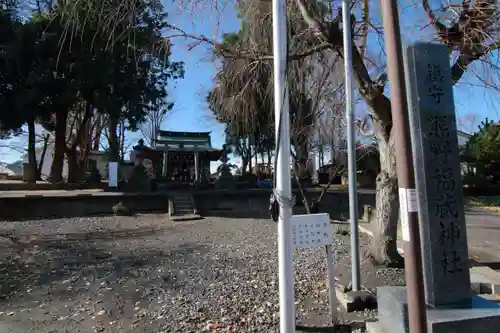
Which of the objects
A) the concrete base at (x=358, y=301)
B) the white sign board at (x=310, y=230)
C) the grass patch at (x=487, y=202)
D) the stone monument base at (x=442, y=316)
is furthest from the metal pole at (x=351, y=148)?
the grass patch at (x=487, y=202)

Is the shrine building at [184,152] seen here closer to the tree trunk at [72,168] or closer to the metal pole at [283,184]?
the tree trunk at [72,168]

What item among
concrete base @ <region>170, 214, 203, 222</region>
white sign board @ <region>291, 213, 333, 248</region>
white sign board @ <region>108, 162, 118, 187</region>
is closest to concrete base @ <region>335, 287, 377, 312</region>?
white sign board @ <region>291, 213, 333, 248</region>

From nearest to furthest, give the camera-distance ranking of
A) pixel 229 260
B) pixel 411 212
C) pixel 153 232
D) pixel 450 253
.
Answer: pixel 411 212, pixel 450 253, pixel 229 260, pixel 153 232

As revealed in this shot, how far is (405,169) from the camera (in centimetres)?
266

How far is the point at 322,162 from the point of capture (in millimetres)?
42875

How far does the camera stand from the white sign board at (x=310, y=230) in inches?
148

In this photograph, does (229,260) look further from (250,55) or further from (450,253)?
(450,253)

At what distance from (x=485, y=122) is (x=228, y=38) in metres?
23.7

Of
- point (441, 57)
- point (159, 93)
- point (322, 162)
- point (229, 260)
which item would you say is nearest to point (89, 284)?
point (229, 260)

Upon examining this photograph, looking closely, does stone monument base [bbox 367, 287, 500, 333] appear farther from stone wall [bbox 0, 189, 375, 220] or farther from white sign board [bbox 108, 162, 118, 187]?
white sign board [bbox 108, 162, 118, 187]

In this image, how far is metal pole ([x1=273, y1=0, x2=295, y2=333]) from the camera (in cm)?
321

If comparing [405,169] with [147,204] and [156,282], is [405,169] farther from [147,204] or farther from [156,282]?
[147,204]

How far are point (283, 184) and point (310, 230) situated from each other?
84 cm

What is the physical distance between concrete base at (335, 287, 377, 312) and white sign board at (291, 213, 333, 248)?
A: 1345mm
